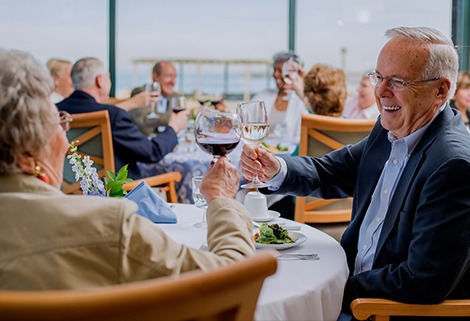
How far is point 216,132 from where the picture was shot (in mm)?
1963

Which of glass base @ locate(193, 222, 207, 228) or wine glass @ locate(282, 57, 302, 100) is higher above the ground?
wine glass @ locate(282, 57, 302, 100)

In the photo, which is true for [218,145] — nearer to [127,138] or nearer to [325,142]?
[325,142]

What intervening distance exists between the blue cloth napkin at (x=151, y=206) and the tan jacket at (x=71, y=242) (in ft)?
3.00

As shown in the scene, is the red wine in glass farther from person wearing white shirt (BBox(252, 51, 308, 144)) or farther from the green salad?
person wearing white shirt (BBox(252, 51, 308, 144))

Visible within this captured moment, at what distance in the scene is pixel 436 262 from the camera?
1.79 meters

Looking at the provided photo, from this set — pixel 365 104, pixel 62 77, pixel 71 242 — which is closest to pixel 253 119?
pixel 71 242

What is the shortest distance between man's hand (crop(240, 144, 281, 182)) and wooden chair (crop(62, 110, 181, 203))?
1.46m

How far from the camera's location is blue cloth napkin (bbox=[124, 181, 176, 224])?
Answer: 7.18ft

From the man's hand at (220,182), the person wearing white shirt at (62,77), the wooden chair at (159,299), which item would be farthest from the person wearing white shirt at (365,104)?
the wooden chair at (159,299)

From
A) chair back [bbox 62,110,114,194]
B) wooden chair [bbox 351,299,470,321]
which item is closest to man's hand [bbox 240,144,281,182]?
wooden chair [bbox 351,299,470,321]

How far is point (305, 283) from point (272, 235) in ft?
1.17

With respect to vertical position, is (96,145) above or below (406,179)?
below

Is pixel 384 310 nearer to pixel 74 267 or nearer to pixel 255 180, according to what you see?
pixel 255 180

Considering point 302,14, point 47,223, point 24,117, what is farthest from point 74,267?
point 302,14
